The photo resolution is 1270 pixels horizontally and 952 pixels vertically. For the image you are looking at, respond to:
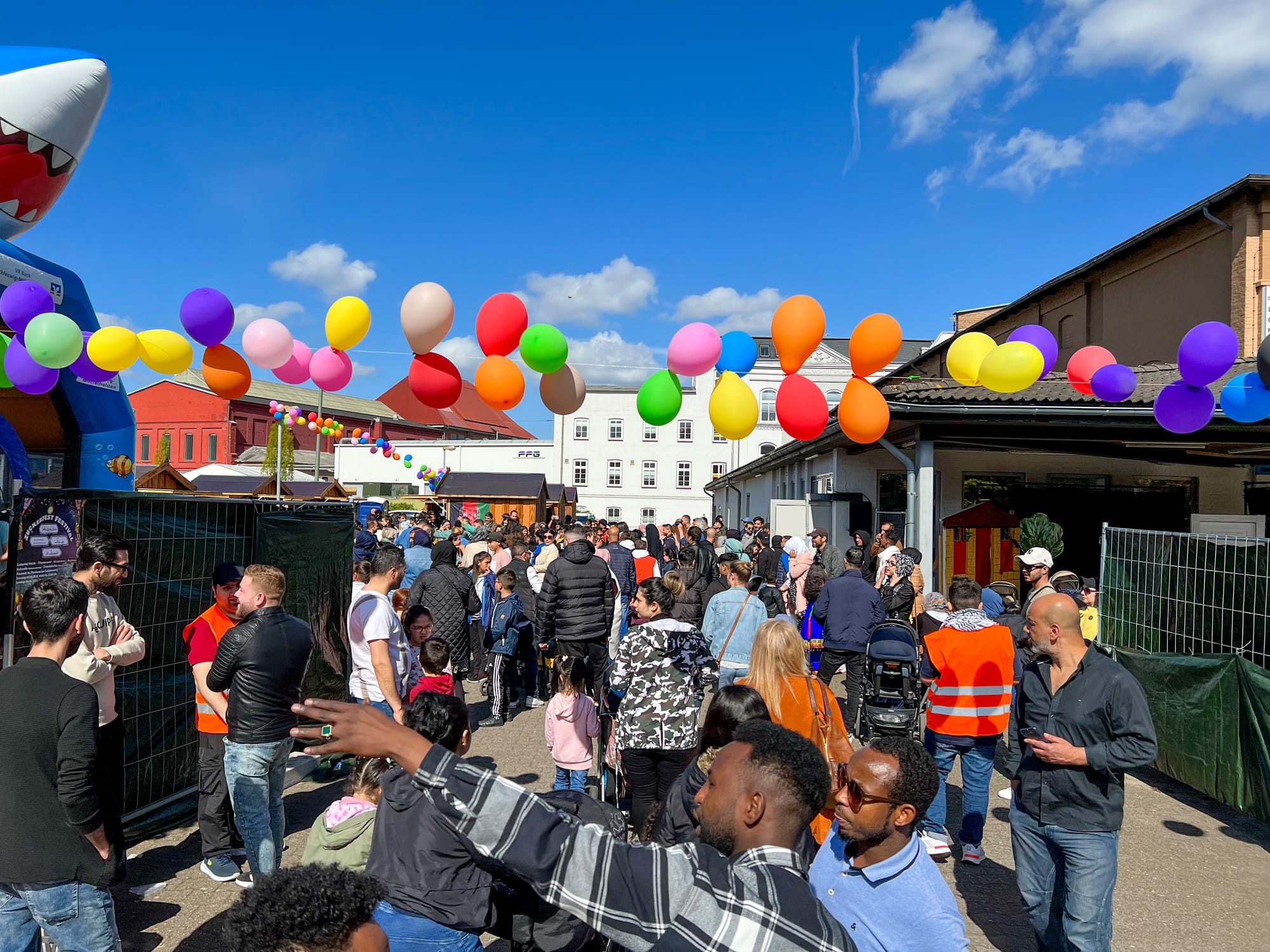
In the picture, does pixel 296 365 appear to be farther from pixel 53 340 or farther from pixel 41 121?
pixel 41 121

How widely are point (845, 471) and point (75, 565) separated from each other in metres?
13.3

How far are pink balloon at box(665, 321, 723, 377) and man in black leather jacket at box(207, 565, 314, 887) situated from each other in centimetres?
299

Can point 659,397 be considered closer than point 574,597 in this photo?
Yes

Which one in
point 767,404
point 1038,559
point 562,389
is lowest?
point 1038,559

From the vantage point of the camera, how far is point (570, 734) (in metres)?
5.33

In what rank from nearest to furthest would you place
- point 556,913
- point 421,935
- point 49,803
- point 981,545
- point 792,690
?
point 556,913, point 421,935, point 49,803, point 792,690, point 981,545

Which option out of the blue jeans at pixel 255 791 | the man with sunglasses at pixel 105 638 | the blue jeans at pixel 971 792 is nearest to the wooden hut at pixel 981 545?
the blue jeans at pixel 971 792

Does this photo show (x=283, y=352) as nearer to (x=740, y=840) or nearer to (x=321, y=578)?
(x=321, y=578)

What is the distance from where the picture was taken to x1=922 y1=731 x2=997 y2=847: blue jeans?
208 inches

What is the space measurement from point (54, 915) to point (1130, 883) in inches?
221

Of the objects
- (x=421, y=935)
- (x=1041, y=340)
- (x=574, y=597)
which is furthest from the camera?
(x=574, y=597)

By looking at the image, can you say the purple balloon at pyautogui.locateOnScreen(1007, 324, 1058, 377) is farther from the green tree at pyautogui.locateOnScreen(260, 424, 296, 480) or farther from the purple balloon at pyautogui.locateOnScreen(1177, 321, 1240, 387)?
the green tree at pyautogui.locateOnScreen(260, 424, 296, 480)

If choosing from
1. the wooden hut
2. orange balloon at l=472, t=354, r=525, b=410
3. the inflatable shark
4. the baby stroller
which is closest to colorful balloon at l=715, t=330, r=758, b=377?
orange balloon at l=472, t=354, r=525, b=410

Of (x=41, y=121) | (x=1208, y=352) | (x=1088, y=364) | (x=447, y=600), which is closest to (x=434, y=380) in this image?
(x=447, y=600)
